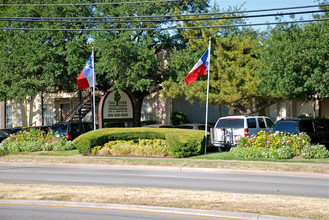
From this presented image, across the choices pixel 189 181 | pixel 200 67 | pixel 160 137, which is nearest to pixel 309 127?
pixel 200 67

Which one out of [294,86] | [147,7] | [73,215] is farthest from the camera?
[147,7]

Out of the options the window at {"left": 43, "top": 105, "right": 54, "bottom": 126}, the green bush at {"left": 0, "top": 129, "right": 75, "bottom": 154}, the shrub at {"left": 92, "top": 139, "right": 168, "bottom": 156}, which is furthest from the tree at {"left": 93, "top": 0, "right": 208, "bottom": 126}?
the window at {"left": 43, "top": 105, "right": 54, "bottom": 126}

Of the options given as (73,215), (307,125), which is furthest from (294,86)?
(73,215)

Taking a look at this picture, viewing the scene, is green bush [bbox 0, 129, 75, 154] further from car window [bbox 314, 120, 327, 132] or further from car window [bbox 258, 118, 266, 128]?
car window [bbox 314, 120, 327, 132]

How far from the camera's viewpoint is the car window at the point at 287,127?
20.5m

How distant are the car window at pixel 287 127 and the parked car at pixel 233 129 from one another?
1411mm

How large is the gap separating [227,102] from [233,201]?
16.8 metres

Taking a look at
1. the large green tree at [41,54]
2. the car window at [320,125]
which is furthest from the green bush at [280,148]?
the large green tree at [41,54]

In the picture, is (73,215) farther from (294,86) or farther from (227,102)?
(227,102)

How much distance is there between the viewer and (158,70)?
31203 mm

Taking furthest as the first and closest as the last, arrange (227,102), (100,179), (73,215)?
1. (227,102)
2. (100,179)
3. (73,215)

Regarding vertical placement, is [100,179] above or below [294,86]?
below

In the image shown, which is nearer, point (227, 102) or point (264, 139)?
point (264, 139)

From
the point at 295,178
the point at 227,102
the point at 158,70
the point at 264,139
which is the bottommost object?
the point at 295,178
